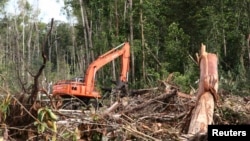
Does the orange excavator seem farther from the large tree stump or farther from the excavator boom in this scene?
the large tree stump

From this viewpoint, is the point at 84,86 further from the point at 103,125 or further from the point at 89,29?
the point at 89,29

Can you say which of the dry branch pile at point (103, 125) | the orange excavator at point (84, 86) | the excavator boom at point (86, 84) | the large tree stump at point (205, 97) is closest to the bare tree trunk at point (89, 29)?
the excavator boom at point (86, 84)

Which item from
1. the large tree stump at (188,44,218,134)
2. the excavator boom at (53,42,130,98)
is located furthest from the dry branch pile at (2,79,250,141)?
the excavator boom at (53,42,130,98)

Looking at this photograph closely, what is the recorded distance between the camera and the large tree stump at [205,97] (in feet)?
18.9

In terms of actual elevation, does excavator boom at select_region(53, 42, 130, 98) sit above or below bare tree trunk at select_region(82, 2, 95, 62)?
below

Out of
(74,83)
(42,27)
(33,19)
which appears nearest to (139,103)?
(74,83)

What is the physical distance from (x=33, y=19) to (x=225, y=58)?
39.5 meters

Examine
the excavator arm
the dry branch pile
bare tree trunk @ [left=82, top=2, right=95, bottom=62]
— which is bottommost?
the dry branch pile

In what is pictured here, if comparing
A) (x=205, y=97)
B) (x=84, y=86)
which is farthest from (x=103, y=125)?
(x=84, y=86)

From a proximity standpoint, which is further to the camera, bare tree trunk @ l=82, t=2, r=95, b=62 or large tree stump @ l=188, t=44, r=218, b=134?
bare tree trunk @ l=82, t=2, r=95, b=62

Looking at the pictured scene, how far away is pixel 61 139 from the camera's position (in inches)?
189

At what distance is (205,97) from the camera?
612 centimetres

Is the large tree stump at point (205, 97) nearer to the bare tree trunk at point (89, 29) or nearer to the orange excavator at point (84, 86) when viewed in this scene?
the orange excavator at point (84, 86)

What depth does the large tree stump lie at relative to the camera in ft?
18.9
